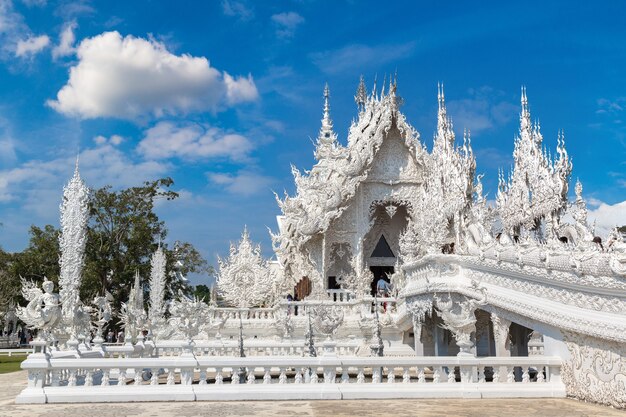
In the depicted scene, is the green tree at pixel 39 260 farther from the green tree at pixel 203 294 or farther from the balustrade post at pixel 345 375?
the balustrade post at pixel 345 375

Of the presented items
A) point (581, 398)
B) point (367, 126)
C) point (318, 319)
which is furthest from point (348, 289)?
point (581, 398)

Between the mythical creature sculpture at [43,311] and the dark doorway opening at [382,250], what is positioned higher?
the dark doorway opening at [382,250]

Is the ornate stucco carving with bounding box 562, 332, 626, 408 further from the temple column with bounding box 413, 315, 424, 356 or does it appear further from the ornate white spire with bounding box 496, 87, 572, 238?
the ornate white spire with bounding box 496, 87, 572, 238

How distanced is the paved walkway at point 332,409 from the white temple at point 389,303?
0.31 meters

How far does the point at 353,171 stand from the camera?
2203cm

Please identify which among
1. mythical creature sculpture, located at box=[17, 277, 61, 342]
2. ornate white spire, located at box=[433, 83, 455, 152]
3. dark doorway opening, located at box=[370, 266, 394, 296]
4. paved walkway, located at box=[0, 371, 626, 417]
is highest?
ornate white spire, located at box=[433, 83, 455, 152]

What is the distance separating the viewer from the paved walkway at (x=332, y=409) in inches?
261

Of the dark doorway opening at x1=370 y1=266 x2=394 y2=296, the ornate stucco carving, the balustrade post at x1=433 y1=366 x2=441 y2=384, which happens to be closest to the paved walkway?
the ornate stucco carving

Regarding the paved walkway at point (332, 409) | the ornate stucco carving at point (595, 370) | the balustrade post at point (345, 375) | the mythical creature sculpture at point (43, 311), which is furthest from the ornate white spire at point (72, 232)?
the ornate stucco carving at point (595, 370)

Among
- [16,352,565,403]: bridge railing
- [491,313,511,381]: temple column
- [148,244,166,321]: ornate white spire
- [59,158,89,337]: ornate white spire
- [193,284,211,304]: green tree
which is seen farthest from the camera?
[148,244,166,321]: ornate white spire

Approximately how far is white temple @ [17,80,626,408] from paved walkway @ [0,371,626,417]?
306 millimetres

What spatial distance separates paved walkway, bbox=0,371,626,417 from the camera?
664 centimetres

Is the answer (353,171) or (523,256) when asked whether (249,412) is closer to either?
(523,256)

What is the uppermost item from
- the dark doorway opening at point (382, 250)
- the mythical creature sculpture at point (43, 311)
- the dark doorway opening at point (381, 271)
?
the dark doorway opening at point (382, 250)
